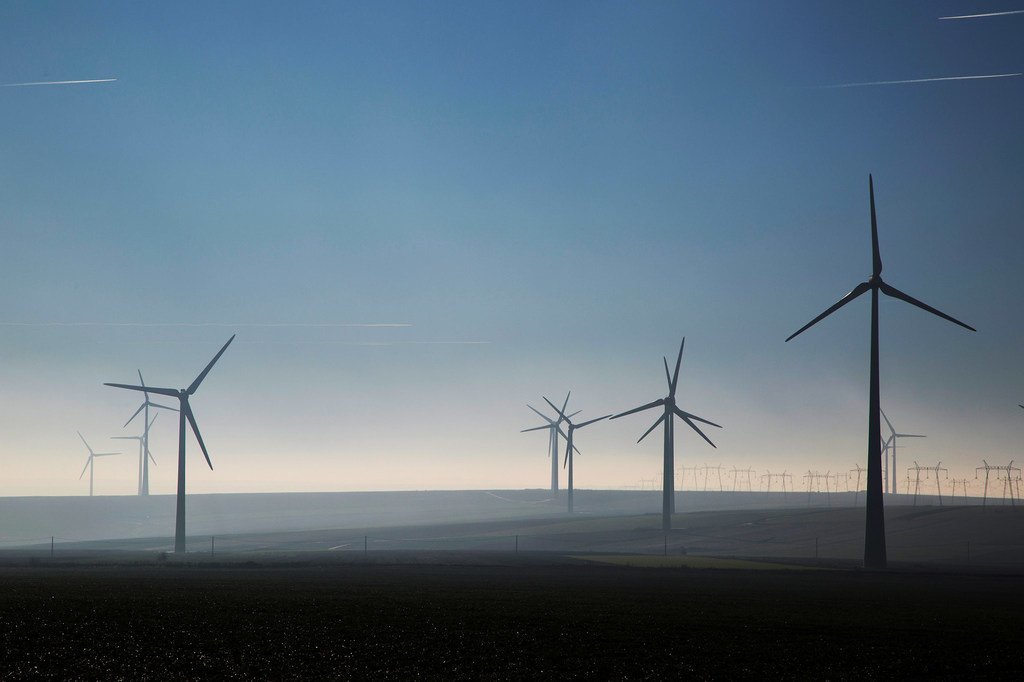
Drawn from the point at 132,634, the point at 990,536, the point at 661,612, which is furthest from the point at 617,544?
the point at 132,634

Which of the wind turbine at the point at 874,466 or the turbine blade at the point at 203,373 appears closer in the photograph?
the wind turbine at the point at 874,466

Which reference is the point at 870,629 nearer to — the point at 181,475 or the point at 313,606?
the point at 313,606

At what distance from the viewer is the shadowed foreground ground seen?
75.6ft

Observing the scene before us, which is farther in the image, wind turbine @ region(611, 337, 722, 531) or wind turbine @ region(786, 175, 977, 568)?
wind turbine @ region(611, 337, 722, 531)

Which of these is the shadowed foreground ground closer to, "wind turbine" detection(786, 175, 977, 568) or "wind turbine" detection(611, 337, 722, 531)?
"wind turbine" detection(786, 175, 977, 568)

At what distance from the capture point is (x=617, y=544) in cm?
11225

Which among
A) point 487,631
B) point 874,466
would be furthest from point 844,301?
point 487,631

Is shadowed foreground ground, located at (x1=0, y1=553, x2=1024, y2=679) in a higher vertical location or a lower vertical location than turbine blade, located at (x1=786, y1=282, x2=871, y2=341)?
lower

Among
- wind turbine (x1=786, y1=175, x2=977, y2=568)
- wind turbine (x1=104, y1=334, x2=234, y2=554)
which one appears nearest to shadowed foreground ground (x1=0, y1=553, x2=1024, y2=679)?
wind turbine (x1=786, y1=175, x2=977, y2=568)

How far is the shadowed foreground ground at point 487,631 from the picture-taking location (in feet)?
75.6

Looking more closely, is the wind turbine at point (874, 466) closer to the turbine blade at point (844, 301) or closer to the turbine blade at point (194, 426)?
the turbine blade at point (844, 301)

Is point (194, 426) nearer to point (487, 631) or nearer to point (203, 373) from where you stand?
point (203, 373)

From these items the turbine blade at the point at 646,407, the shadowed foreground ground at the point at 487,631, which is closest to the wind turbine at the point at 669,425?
the turbine blade at the point at 646,407

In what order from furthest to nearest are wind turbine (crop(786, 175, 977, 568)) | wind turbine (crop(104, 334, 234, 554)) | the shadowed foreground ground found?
wind turbine (crop(104, 334, 234, 554)) → wind turbine (crop(786, 175, 977, 568)) → the shadowed foreground ground
